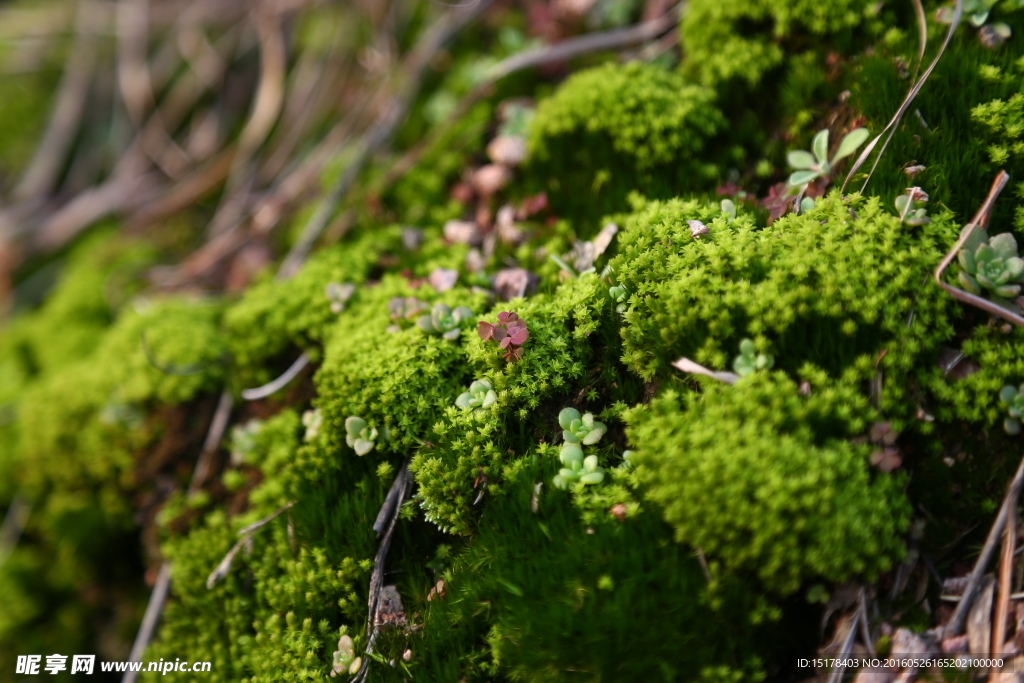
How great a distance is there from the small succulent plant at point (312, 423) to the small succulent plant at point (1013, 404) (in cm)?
298

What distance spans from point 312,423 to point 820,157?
2888 mm

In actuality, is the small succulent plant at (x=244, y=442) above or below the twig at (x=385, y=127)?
below

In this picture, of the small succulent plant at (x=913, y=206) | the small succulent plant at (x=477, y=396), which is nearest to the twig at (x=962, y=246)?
the small succulent plant at (x=913, y=206)

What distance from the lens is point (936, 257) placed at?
256cm

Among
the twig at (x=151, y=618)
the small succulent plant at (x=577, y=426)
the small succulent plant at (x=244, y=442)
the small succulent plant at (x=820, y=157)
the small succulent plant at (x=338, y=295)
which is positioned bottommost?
the twig at (x=151, y=618)

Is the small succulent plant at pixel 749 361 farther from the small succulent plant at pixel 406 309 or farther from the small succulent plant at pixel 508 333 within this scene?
the small succulent plant at pixel 406 309

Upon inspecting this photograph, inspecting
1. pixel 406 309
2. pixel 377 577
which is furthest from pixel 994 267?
pixel 377 577

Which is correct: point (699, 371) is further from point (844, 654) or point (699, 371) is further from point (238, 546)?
point (238, 546)

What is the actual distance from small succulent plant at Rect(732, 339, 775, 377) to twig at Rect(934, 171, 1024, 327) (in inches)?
29.8

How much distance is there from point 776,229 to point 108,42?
787 cm

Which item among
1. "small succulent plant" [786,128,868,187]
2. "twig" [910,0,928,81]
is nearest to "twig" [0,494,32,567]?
"small succulent plant" [786,128,868,187]

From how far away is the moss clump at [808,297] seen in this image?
97.7 inches

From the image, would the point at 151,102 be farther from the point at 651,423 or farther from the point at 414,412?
the point at 651,423

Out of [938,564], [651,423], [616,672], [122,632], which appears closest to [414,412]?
[651,423]
